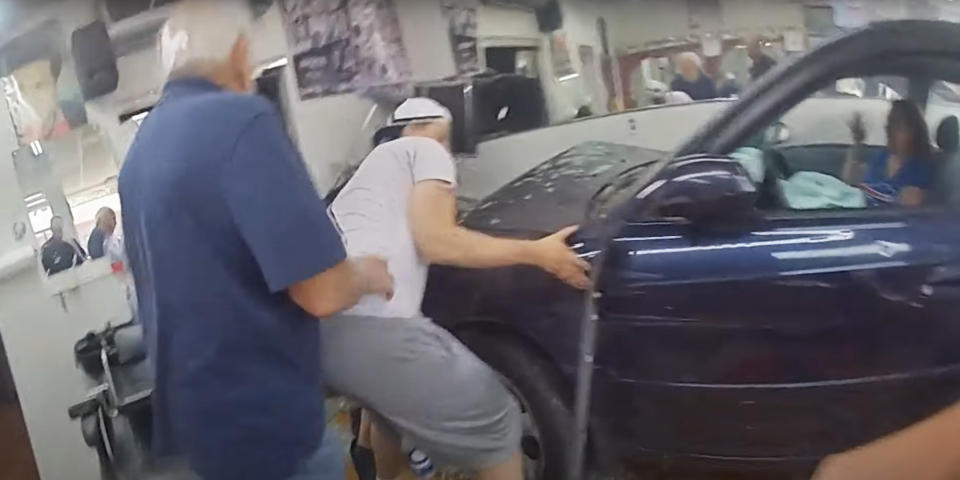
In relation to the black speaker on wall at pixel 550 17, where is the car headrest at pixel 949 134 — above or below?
below

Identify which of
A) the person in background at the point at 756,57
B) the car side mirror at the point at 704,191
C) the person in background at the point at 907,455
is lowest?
the person in background at the point at 907,455

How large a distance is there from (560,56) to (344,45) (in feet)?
0.74

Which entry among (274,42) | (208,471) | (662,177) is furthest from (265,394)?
(662,177)

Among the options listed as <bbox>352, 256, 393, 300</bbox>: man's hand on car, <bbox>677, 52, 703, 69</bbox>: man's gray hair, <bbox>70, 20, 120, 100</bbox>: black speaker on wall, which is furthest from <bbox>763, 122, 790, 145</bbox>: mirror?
<bbox>70, 20, 120, 100</bbox>: black speaker on wall

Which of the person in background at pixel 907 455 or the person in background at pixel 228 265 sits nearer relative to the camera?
the person in background at pixel 228 265

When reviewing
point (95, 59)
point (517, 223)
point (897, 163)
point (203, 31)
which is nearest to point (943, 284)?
point (897, 163)

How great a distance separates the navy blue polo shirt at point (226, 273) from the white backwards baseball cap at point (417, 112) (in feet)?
0.38

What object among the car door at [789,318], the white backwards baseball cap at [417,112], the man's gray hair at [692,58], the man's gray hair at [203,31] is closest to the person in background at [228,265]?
the man's gray hair at [203,31]

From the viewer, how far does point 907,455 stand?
1153mm

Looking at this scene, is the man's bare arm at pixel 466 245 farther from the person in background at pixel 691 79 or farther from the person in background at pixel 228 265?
the person in background at pixel 691 79

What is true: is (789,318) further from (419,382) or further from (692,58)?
(419,382)

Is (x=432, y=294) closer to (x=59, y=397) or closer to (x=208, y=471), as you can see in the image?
(x=208, y=471)

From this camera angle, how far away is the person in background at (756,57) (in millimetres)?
1095

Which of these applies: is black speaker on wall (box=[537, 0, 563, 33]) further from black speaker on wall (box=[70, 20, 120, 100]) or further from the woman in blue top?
black speaker on wall (box=[70, 20, 120, 100])
